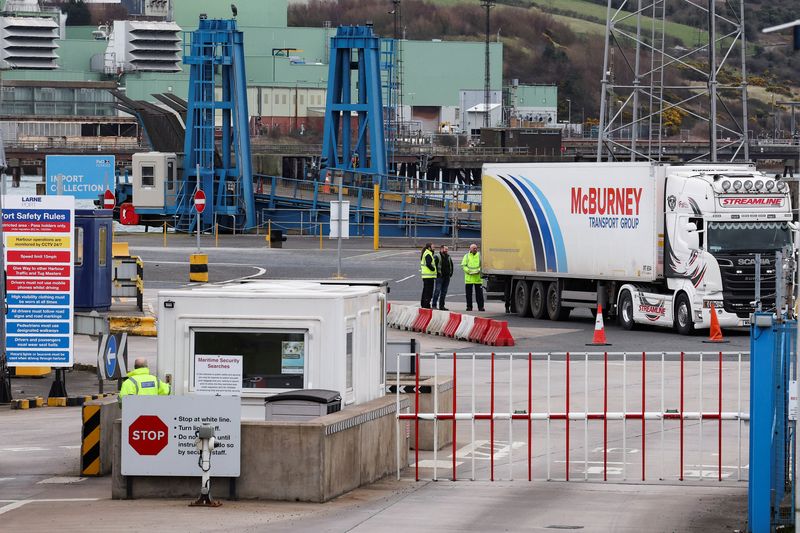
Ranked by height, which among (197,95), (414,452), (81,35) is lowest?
(414,452)

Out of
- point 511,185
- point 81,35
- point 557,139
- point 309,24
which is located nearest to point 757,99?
point 557,139

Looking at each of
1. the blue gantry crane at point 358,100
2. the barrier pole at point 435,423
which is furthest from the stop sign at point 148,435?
the blue gantry crane at point 358,100

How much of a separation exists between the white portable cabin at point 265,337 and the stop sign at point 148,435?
6.06ft

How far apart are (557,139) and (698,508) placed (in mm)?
129196

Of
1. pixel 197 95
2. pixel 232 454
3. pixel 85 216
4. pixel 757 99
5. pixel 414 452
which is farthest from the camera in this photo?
pixel 757 99

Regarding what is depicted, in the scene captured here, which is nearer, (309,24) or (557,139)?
(557,139)

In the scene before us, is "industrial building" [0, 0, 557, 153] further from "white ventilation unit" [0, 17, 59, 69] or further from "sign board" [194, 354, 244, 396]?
"sign board" [194, 354, 244, 396]

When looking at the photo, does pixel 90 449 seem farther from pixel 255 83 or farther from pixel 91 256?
pixel 255 83

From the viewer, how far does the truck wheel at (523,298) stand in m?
39.7

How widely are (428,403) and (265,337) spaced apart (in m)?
3.38

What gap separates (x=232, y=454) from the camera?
14961 mm

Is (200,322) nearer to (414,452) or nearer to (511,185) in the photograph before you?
(414,452)

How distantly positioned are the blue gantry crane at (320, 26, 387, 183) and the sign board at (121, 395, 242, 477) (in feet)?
233

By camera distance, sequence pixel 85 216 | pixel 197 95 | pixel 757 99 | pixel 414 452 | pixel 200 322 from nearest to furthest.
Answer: pixel 200 322
pixel 414 452
pixel 85 216
pixel 197 95
pixel 757 99
